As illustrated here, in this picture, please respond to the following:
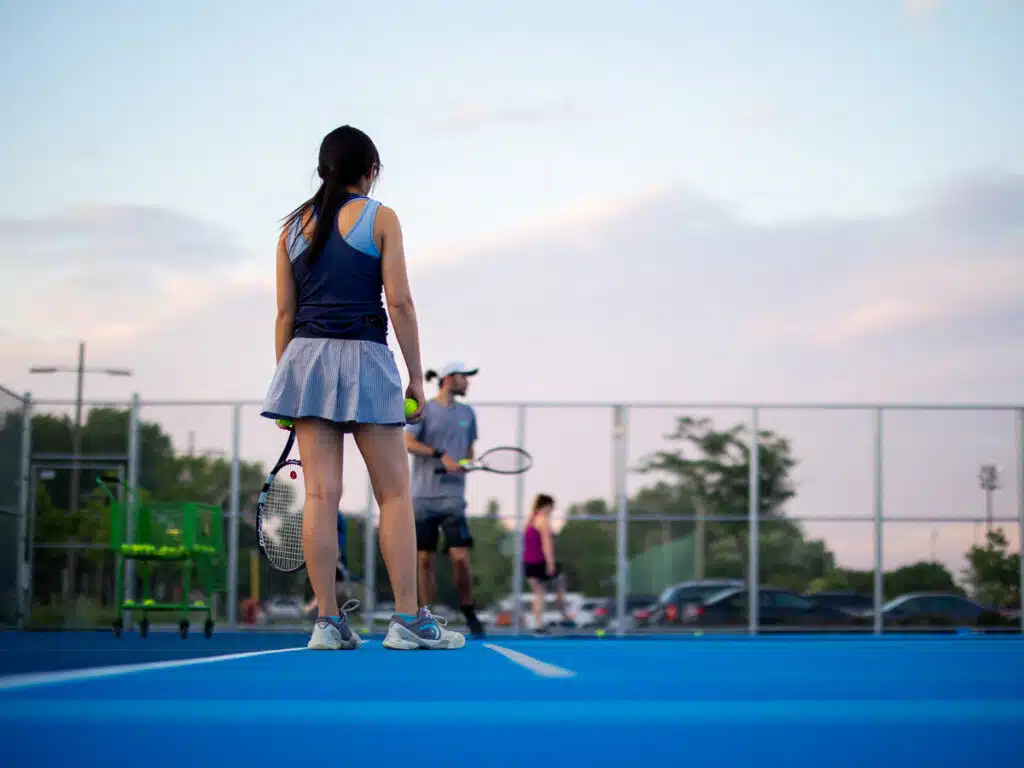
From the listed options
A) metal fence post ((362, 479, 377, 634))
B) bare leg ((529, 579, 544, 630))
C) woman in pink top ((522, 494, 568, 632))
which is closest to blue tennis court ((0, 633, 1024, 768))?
bare leg ((529, 579, 544, 630))

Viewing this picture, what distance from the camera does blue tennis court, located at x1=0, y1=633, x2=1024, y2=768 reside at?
175 cm

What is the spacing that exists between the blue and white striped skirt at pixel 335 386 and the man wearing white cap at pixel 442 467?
15.5 feet

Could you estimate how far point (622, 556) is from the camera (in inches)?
648

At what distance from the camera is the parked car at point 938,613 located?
16500 mm

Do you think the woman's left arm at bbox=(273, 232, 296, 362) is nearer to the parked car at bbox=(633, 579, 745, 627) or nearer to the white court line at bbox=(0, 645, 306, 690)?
the white court line at bbox=(0, 645, 306, 690)

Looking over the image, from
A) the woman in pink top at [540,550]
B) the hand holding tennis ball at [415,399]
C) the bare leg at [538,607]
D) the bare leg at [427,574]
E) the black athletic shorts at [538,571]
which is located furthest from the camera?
the black athletic shorts at [538,571]

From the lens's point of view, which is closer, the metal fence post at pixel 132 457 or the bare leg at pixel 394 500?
the bare leg at pixel 394 500

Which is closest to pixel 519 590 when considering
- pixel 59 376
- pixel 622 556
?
pixel 622 556

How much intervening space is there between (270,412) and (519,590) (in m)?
12.0

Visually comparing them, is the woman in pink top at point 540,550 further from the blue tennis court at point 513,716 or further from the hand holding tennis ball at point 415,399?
the blue tennis court at point 513,716

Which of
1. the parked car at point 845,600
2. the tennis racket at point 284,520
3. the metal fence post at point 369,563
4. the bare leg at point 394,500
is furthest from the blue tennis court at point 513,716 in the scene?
the parked car at point 845,600

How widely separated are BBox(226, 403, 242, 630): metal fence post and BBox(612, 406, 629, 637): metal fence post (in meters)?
4.03

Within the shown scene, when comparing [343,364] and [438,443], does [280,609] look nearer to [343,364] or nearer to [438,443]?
[438,443]

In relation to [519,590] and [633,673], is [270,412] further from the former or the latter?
[519,590]
